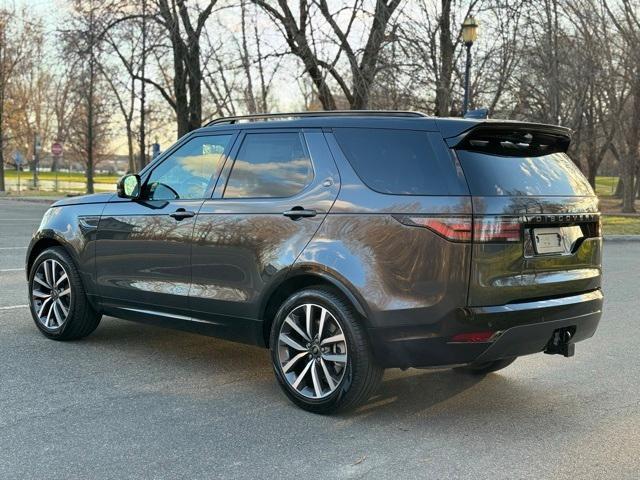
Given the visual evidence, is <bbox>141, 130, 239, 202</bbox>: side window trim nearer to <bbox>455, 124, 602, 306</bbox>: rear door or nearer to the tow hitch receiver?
<bbox>455, 124, 602, 306</bbox>: rear door

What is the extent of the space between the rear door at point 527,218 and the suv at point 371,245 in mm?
10

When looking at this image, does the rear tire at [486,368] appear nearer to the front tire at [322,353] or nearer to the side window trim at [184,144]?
the front tire at [322,353]

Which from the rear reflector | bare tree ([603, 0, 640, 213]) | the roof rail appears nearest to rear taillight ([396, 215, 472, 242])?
the rear reflector

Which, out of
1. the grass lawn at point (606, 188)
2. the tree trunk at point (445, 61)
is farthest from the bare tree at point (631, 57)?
the grass lawn at point (606, 188)

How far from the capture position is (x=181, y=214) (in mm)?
4992

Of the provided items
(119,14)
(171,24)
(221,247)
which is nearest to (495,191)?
(221,247)

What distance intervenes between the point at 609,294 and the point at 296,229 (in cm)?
606

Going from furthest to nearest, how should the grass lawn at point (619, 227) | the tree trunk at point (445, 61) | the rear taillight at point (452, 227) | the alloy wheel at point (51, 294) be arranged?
the grass lawn at point (619, 227) → the tree trunk at point (445, 61) → the alloy wheel at point (51, 294) → the rear taillight at point (452, 227)

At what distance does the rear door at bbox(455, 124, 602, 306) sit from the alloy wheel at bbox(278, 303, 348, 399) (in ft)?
2.95

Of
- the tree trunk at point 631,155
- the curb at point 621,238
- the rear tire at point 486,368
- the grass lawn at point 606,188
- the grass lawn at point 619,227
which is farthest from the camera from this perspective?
the grass lawn at point 606,188

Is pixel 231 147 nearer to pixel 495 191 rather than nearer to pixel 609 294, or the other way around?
pixel 495 191

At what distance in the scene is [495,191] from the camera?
389 cm

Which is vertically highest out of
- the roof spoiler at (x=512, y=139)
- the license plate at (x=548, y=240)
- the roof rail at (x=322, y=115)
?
the roof rail at (x=322, y=115)

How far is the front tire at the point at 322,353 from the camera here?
4055 mm
